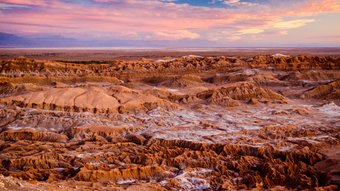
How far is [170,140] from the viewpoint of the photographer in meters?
13.5

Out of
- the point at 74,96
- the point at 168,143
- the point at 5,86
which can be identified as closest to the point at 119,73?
the point at 5,86

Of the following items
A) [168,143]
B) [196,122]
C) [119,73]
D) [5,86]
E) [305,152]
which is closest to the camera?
[305,152]

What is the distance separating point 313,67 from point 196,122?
66.4ft

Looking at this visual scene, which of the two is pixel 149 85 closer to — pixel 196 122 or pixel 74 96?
pixel 74 96

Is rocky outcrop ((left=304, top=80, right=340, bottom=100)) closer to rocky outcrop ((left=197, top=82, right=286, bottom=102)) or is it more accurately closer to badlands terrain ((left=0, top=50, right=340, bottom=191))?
badlands terrain ((left=0, top=50, right=340, bottom=191))

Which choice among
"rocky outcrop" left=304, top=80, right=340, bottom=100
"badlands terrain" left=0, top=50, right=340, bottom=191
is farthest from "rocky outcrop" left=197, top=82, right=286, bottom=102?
"rocky outcrop" left=304, top=80, right=340, bottom=100

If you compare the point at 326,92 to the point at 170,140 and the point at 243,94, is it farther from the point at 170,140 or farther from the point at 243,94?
the point at 170,140

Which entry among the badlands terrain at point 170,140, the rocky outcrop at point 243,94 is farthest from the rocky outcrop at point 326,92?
the rocky outcrop at point 243,94

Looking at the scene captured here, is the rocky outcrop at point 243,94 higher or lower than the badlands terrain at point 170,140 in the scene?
higher

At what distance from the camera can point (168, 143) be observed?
13.4 meters

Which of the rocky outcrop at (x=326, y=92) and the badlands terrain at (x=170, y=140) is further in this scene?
the rocky outcrop at (x=326, y=92)

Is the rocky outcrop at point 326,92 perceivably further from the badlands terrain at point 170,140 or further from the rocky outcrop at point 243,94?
the rocky outcrop at point 243,94

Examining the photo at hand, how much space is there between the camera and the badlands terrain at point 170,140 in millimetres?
10125

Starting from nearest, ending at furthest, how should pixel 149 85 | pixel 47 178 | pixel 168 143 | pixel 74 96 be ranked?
1. pixel 47 178
2. pixel 168 143
3. pixel 74 96
4. pixel 149 85
